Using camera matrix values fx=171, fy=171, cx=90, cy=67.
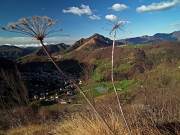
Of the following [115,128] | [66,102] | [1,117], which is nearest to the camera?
[115,128]

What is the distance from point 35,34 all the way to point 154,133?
2009 mm

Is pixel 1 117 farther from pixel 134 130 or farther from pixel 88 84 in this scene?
pixel 134 130

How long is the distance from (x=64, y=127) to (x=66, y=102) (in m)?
44.7

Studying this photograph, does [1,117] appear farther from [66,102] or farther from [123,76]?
[123,76]

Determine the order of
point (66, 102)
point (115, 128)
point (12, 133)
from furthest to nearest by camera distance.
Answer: point (66, 102) → point (12, 133) → point (115, 128)

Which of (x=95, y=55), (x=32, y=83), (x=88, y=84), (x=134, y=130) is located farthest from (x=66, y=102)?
(x=95, y=55)

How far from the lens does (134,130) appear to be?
241 cm

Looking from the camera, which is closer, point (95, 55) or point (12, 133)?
point (12, 133)

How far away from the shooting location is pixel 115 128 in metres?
2.59

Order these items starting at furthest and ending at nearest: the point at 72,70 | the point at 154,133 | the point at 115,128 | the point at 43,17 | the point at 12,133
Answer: the point at 72,70 → the point at 12,133 → the point at 115,128 → the point at 154,133 → the point at 43,17

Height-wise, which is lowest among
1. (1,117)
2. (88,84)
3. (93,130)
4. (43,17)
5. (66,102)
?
(66,102)

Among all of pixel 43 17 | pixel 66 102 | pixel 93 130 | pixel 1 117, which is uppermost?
pixel 43 17

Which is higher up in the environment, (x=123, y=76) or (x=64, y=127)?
(x=64, y=127)

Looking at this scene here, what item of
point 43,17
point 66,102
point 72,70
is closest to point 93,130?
point 43,17
